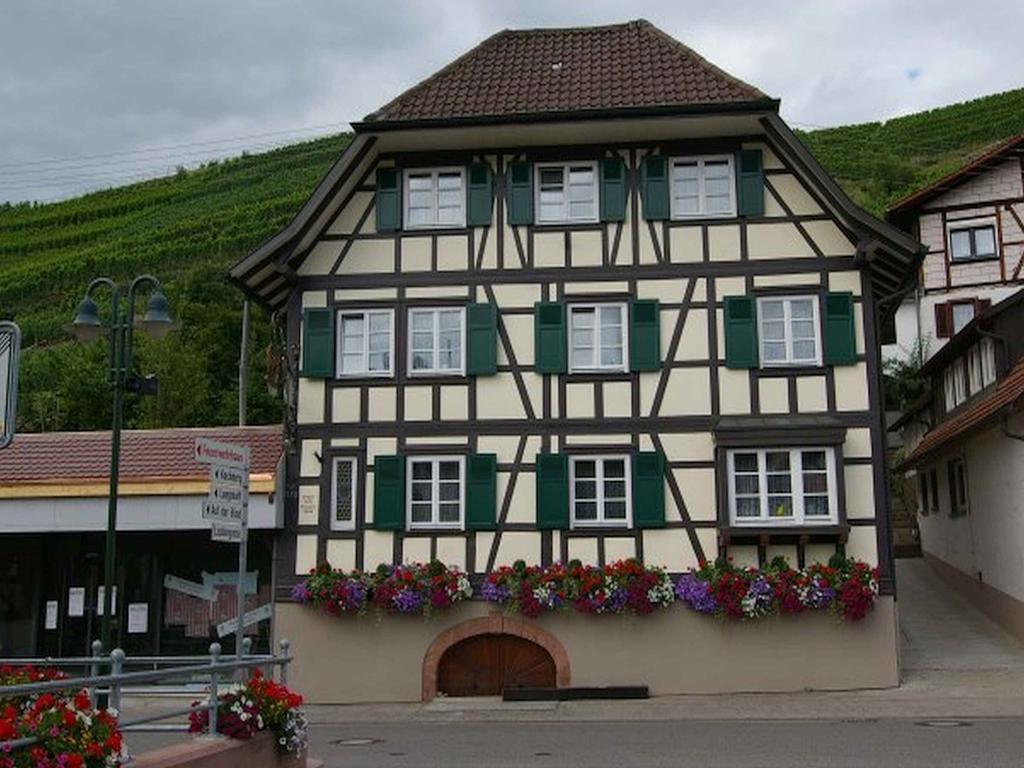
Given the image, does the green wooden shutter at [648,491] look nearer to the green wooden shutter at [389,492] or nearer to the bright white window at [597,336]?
the bright white window at [597,336]

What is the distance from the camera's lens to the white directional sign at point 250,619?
66.7 feet

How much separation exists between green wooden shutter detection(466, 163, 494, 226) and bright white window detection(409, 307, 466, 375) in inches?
61.0

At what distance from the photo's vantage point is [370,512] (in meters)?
19.5

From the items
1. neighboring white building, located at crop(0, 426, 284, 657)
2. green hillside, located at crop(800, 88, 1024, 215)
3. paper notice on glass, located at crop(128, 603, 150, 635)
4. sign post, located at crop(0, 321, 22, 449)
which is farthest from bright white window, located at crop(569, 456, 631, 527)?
green hillside, located at crop(800, 88, 1024, 215)

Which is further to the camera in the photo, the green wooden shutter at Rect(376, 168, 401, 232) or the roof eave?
the green wooden shutter at Rect(376, 168, 401, 232)

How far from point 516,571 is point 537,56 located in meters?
9.65

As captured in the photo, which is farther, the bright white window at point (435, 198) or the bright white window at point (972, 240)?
the bright white window at point (972, 240)

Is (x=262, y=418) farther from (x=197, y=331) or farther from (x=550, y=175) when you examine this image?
(x=550, y=175)

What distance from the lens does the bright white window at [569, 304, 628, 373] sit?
1973 centimetres

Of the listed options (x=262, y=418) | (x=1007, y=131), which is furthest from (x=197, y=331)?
(x=1007, y=131)

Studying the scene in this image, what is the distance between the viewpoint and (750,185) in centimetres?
1978

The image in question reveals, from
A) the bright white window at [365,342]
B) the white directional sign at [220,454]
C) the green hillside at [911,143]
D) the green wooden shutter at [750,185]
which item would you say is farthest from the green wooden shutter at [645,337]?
the green hillside at [911,143]

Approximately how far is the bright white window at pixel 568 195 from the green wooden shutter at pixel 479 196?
840 millimetres

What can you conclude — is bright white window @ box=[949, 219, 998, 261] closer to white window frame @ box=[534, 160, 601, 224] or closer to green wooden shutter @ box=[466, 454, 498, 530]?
white window frame @ box=[534, 160, 601, 224]
